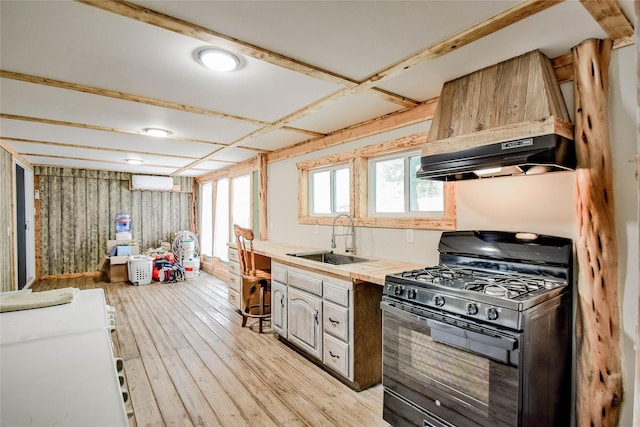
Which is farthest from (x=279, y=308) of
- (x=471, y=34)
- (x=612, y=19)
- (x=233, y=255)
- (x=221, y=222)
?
(x=221, y=222)

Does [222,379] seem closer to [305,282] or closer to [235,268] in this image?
[305,282]

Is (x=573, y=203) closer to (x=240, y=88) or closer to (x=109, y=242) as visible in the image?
(x=240, y=88)

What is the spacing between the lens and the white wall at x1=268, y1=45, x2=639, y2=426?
5.68ft

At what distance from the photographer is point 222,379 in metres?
2.76

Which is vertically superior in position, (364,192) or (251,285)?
(364,192)

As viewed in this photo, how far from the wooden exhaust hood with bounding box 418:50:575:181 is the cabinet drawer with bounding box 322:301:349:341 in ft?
4.19

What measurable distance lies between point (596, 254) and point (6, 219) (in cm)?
640

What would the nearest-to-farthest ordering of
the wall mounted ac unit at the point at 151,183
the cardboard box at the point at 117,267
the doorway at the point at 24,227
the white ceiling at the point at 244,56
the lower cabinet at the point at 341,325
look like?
the white ceiling at the point at 244,56, the lower cabinet at the point at 341,325, the doorway at the point at 24,227, the cardboard box at the point at 117,267, the wall mounted ac unit at the point at 151,183

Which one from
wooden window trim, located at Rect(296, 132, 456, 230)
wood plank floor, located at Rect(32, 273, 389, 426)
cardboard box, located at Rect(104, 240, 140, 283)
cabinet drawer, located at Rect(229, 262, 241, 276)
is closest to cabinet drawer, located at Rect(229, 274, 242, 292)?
cabinet drawer, located at Rect(229, 262, 241, 276)

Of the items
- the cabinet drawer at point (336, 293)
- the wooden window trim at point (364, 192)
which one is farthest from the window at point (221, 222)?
the cabinet drawer at point (336, 293)

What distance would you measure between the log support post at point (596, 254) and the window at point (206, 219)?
22.8 feet

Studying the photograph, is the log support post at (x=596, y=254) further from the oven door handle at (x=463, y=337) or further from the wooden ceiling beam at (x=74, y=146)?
the wooden ceiling beam at (x=74, y=146)

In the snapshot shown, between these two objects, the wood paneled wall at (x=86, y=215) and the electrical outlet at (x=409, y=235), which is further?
the wood paneled wall at (x=86, y=215)

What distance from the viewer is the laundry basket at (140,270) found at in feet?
20.6
